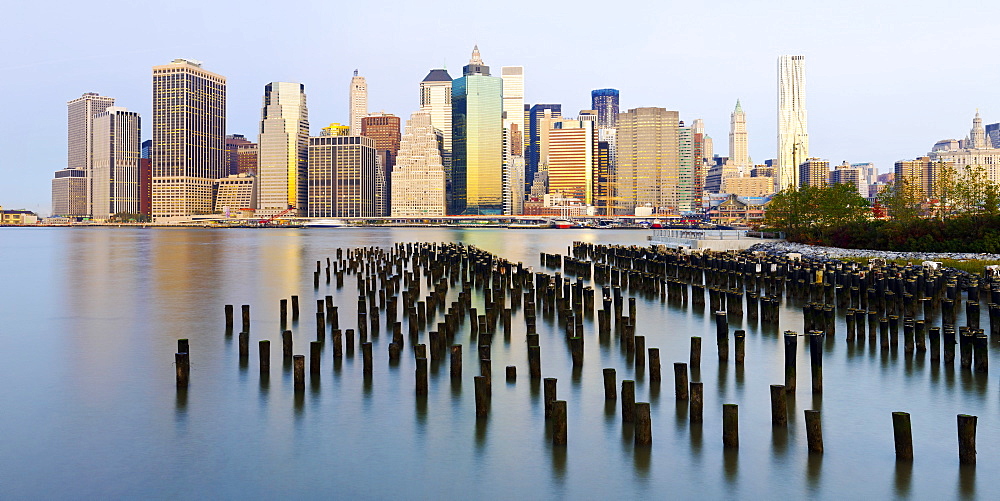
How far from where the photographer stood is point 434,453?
14977 millimetres

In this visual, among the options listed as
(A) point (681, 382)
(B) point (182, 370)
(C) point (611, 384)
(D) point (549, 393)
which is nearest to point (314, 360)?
(B) point (182, 370)

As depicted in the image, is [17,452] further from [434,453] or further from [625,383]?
[625,383]

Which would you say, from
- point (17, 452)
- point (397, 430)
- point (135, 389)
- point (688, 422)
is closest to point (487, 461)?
point (397, 430)

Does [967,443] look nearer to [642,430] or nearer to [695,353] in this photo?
[642,430]

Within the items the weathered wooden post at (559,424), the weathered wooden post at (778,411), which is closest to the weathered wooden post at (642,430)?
the weathered wooden post at (559,424)

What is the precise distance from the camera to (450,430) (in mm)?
16203

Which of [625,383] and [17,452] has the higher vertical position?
[625,383]

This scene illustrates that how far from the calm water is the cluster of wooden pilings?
481 mm

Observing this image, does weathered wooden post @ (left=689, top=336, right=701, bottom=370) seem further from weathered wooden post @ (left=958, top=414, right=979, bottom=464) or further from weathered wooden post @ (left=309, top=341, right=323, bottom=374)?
weathered wooden post @ (left=309, top=341, right=323, bottom=374)

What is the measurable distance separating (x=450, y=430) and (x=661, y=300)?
73.6 feet

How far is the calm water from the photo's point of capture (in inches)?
530

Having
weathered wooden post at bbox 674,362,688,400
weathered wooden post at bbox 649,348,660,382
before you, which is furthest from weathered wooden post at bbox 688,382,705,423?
weathered wooden post at bbox 649,348,660,382

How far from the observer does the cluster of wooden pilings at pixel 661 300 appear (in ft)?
54.2

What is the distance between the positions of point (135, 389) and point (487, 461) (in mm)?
Result: 10017
